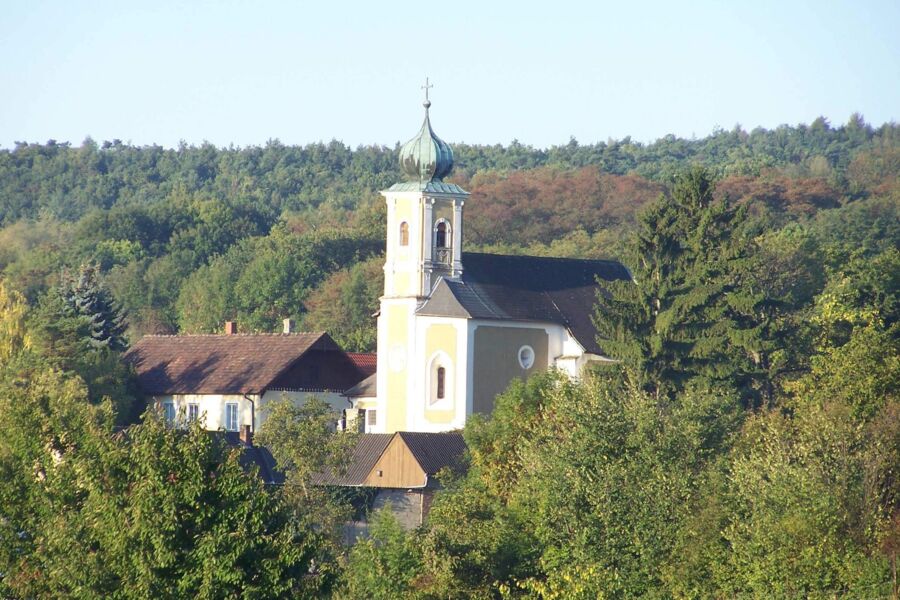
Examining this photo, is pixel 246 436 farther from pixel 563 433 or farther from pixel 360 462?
pixel 563 433

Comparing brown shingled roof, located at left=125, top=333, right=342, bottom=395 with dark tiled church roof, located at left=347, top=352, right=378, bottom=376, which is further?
dark tiled church roof, located at left=347, top=352, right=378, bottom=376

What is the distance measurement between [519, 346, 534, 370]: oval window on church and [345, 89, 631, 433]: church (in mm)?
29

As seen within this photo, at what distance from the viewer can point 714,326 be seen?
54781 mm

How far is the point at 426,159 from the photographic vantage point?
58.1m

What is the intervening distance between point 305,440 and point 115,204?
100m

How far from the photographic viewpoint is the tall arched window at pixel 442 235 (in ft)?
189

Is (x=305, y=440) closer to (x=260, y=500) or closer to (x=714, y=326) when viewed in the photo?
(x=714, y=326)

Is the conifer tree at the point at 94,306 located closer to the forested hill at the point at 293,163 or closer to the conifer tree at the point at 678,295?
the conifer tree at the point at 678,295

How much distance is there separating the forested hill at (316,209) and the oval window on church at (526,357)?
19369 millimetres

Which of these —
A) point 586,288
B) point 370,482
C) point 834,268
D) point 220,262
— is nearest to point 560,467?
point 370,482

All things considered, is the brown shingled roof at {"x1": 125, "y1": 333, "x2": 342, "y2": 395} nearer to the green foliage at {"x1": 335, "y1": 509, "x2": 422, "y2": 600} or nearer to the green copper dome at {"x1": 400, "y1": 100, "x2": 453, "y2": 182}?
the green copper dome at {"x1": 400, "y1": 100, "x2": 453, "y2": 182}

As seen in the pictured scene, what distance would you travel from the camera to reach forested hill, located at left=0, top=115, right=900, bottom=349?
92.6 meters

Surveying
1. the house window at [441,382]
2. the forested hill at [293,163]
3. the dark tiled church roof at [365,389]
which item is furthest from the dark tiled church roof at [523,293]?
the forested hill at [293,163]

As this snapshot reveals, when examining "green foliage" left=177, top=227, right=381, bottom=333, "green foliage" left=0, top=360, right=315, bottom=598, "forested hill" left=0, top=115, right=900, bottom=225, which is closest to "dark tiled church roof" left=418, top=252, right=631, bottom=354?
"green foliage" left=0, top=360, right=315, bottom=598
